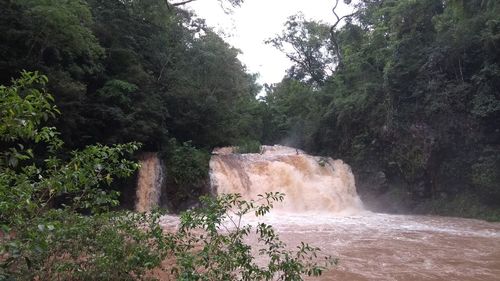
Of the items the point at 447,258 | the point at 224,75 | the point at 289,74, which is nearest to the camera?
the point at 447,258

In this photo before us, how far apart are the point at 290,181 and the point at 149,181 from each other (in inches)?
207

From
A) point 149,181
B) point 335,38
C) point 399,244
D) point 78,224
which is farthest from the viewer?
point 335,38

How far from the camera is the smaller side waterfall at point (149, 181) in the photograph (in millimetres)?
12930

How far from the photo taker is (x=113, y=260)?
3.42 m

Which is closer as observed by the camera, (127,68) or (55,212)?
(55,212)

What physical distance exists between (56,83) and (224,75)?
7924mm

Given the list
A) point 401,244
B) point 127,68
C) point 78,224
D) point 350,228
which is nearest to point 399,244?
point 401,244

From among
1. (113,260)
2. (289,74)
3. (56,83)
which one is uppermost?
(289,74)

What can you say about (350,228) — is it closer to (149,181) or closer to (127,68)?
(149,181)

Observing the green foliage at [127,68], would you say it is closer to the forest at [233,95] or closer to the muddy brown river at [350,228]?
the forest at [233,95]

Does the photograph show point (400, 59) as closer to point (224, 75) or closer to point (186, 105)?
point (224, 75)

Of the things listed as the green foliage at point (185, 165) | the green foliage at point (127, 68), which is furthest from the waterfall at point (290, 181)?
the green foliage at point (127, 68)

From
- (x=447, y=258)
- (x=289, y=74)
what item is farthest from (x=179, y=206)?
(x=289, y=74)

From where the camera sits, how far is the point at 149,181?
13328 millimetres
